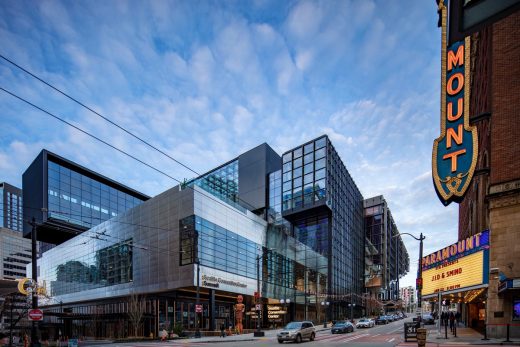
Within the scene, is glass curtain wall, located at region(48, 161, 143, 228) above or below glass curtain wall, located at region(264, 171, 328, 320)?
above

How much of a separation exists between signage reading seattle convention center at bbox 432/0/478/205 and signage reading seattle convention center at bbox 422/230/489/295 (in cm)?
550

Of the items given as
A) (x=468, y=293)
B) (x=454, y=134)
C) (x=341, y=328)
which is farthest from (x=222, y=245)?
→ (x=454, y=134)

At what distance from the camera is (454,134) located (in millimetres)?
21828

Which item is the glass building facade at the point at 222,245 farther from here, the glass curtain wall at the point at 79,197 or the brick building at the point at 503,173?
the brick building at the point at 503,173

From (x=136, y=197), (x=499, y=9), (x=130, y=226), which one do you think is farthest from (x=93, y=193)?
(x=499, y=9)

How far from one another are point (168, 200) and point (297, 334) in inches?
1113

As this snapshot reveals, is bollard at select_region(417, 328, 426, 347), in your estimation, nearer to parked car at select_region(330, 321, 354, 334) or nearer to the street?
the street

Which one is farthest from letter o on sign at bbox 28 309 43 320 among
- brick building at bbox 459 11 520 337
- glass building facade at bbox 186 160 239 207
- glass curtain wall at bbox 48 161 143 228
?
glass curtain wall at bbox 48 161 143 228

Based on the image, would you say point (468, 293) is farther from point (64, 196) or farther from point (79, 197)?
point (79, 197)

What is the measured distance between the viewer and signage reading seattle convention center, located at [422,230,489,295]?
23922 millimetres

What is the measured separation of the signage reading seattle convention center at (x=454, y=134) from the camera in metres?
20.7

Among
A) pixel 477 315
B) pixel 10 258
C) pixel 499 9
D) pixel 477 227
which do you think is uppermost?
pixel 499 9

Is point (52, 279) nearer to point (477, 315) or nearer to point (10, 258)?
point (477, 315)

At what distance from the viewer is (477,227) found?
33469mm
